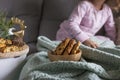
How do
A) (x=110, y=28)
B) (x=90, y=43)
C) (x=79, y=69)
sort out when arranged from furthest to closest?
(x=110, y=28) < (x=90, y=43) < (x=79, y=69)

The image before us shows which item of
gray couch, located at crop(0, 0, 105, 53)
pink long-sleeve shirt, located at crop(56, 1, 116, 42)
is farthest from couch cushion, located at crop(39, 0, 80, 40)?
pink long-sleeve shirt, located at crop(56, 1, 116, 42)

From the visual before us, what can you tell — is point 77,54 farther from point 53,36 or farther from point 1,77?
point 53,36

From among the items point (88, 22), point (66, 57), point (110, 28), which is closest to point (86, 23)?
point (88, 22)

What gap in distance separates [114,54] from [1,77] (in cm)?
51

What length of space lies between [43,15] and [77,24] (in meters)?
0.35

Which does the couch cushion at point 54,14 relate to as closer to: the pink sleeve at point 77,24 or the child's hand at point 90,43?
the pink sleeve at point 77,24

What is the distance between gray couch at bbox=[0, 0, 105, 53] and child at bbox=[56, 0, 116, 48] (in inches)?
5.2

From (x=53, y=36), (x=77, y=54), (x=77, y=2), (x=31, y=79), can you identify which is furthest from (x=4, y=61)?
(x=77, y=2)

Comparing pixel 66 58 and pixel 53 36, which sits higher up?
pixel 66 58

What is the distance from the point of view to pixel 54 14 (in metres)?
1.93

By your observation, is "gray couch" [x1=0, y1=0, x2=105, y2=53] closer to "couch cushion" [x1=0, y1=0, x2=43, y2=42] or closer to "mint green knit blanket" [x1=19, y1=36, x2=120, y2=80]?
"couch cushion" [x1=0, y1=0, x2=43, y2=42]

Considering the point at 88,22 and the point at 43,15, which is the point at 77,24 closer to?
the point at 88,22

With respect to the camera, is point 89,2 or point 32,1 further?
point 32,1

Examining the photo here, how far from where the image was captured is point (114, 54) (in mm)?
1248
